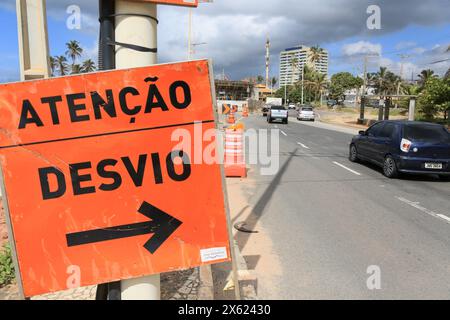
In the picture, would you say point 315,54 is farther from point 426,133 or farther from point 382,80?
point 426,133

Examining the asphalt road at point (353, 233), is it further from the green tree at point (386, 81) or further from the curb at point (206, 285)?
the green tree at point (386, 81)

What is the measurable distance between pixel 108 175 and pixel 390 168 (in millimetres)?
9209

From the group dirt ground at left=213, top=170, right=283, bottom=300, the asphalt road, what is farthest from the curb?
the asphalt road

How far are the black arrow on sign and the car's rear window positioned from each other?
886 centimetres

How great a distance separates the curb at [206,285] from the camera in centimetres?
364

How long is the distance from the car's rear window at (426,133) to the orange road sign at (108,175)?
8.70 metres

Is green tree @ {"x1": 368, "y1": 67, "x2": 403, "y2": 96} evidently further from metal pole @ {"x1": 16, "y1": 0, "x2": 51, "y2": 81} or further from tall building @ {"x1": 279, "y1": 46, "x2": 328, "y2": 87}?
metal pole @ {"x1": 16, "y1": 0, "x2": 51, "y2": 81}

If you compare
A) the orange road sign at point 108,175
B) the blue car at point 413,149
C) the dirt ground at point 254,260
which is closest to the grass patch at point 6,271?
the orange road sign at point 108,175

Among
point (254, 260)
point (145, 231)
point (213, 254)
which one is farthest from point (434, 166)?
point (145, 231)

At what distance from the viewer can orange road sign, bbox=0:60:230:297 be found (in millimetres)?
2496

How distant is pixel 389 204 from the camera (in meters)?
7.43
